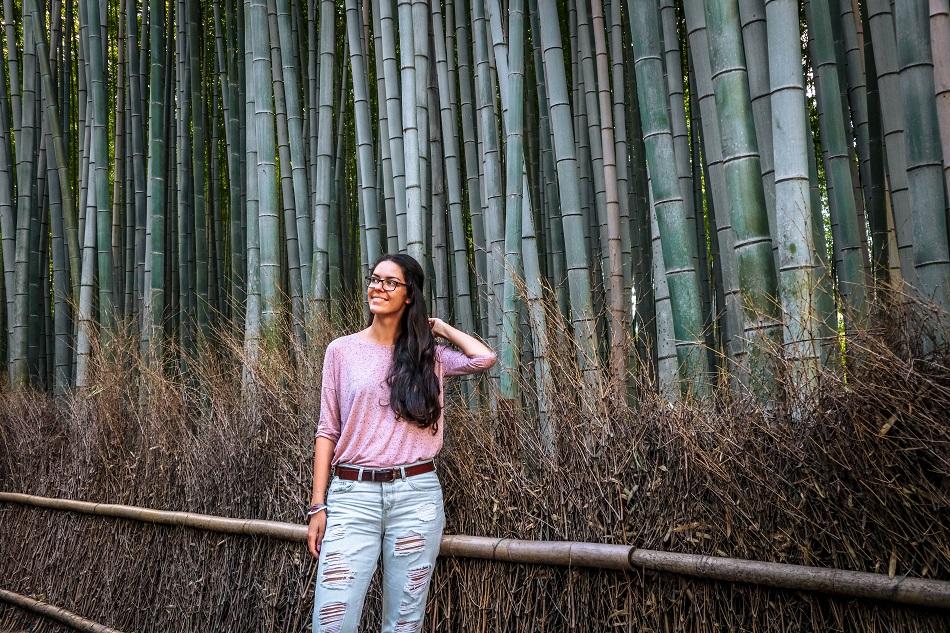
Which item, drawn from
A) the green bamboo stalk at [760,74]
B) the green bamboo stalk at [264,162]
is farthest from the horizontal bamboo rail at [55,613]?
the green bamboo stalk at [760,74]

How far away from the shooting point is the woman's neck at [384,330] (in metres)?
1.76

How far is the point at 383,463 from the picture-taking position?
165 centimetres

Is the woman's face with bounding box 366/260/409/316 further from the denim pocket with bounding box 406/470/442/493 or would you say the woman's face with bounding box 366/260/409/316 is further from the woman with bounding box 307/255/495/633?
the denim pocket with bounding box 406/470/442/493

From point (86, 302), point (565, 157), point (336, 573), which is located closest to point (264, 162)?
point (565, 157)

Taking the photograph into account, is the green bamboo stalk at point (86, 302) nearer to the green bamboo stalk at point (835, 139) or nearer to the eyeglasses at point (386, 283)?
the eyeglasses at point (386, 283)

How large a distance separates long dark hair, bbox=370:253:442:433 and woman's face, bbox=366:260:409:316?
0.04 ft

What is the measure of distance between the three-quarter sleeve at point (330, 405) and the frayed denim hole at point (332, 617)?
32 cm

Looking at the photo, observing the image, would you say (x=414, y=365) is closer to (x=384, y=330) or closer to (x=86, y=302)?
(x=384, y=330)

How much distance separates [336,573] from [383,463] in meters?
0.21

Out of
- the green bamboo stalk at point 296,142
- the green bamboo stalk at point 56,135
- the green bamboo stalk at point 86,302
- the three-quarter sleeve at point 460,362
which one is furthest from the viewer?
the green bamboo stalk at point 56,135

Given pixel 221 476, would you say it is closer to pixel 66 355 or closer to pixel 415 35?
pixel 415 35

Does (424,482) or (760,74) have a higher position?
(760,74)

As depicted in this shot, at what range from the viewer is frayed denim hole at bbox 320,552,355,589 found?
158 cm

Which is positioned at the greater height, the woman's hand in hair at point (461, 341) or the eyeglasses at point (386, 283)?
the eyeglasses at point (386, 283)
